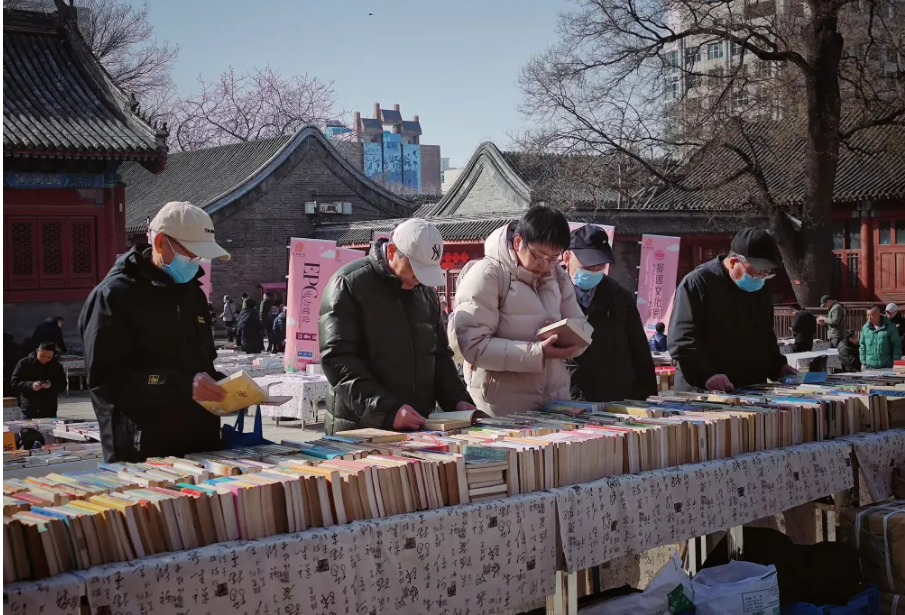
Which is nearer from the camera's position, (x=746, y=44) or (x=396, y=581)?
(x=396, y=581)

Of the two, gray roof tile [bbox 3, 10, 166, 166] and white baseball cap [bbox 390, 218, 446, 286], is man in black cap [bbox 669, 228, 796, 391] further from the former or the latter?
gray roof tile [bbox 3, 10, 166, 166]

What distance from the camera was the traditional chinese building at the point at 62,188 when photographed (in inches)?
659

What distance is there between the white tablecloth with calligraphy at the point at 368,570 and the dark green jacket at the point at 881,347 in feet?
32.4

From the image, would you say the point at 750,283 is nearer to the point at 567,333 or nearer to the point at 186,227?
the point at 567,333

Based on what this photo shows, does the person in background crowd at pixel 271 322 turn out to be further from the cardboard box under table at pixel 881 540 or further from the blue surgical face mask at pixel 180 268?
the blue surgical face mask at pixel 180 268

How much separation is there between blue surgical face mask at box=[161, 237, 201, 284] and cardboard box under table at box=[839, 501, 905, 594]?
9.34 ft

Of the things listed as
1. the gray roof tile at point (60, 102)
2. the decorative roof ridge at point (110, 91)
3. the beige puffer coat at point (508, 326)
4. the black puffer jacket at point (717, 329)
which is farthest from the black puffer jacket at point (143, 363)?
the decorative roof ridge at point (110, 91)

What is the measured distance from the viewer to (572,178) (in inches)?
811

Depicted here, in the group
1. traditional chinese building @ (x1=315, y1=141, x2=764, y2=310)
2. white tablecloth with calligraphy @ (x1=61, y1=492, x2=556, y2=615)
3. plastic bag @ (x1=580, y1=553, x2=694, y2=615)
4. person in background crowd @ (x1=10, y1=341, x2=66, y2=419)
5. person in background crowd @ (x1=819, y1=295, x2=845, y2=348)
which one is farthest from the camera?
traditional chinese building @ (x1=315, y1=141, x2=764, y2=310)

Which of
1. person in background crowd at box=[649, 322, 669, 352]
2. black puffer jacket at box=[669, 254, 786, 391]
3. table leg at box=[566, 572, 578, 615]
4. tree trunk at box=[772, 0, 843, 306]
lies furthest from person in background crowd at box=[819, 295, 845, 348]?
table leg at box=[566, 572, 578, 615]

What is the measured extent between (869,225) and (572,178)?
7.51 meters

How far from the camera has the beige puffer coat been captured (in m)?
4.38

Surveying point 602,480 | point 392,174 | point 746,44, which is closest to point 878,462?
point 602,480

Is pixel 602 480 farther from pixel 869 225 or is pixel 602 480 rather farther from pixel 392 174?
pixel 392 174
